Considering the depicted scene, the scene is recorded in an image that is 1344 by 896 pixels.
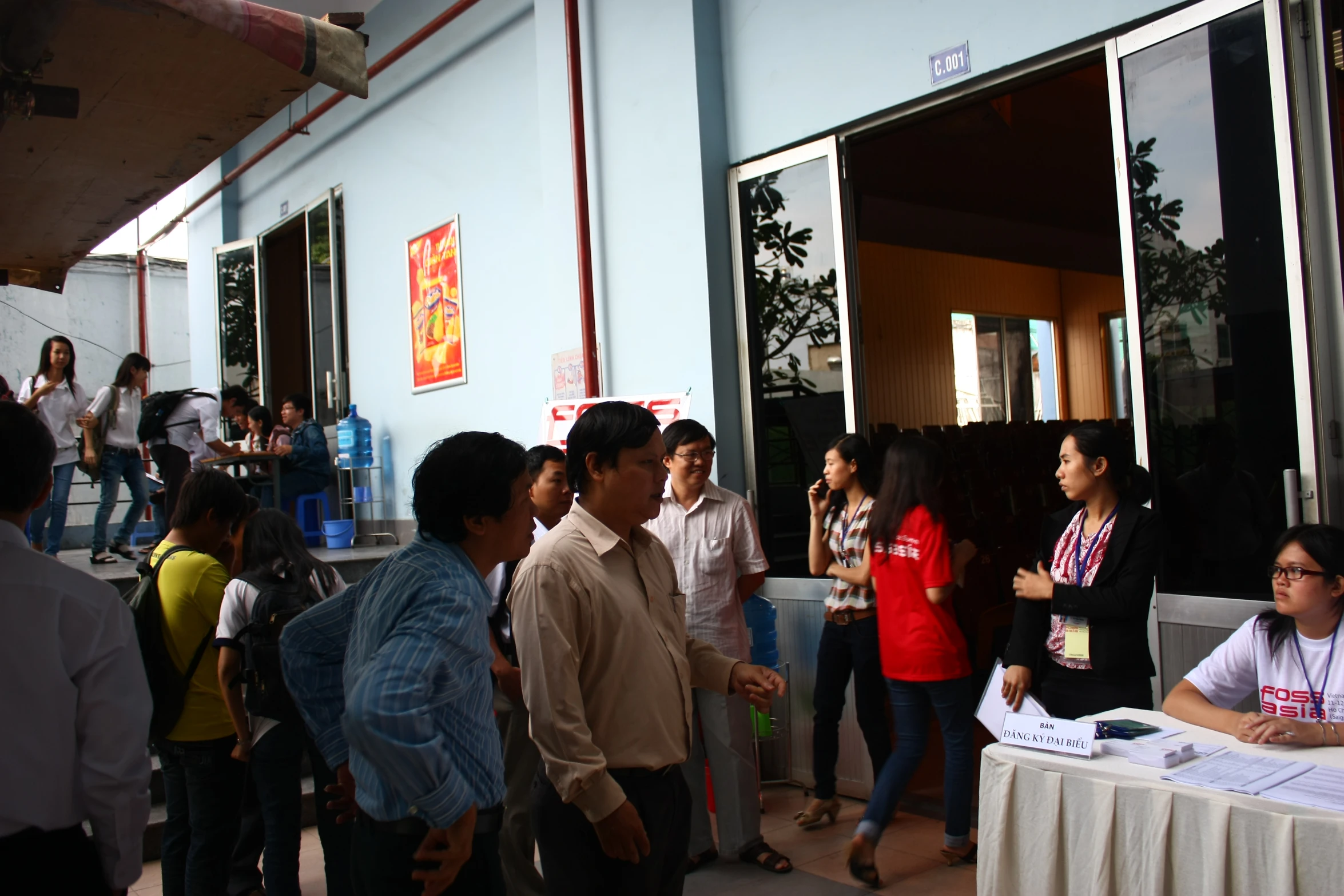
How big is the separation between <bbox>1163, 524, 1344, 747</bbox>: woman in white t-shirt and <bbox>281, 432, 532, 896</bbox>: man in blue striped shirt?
1714 millimetres

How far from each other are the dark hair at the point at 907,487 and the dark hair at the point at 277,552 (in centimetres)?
190

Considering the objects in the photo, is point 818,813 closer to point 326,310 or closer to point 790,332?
point 790,332

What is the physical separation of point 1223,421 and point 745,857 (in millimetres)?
2238

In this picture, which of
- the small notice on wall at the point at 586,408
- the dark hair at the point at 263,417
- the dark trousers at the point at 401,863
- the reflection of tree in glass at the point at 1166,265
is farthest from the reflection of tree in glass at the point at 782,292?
the dark hair at the point at 263,417

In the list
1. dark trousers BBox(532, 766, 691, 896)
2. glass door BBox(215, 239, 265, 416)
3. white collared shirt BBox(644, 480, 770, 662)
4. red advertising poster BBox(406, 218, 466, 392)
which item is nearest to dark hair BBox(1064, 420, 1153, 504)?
white collared shirt BBox(644, 480, 770, 662)

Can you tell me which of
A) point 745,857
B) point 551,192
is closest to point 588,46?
point 551,192

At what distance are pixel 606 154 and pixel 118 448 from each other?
Answer: 4079 mm

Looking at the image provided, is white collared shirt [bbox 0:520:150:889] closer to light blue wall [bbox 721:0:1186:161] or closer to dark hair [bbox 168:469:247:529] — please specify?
dark hair [bbox 168:469:247:529]

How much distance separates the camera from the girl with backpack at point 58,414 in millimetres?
6691

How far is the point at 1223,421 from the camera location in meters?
3.21

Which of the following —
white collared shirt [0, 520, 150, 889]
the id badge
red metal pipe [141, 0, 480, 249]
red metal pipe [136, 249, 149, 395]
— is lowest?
the id badge

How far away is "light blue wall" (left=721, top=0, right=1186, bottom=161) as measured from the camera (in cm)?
368

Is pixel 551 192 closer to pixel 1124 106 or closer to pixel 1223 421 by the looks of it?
pixel 1124 106

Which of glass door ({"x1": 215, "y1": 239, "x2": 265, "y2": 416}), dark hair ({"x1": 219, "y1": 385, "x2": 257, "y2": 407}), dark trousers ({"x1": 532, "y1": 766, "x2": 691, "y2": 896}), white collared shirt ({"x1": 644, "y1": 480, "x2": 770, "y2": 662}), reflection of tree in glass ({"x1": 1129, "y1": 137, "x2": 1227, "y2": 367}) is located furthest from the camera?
glass door ({"x1": 215, "y1": 239, "x2": 265, "y2": 416})
